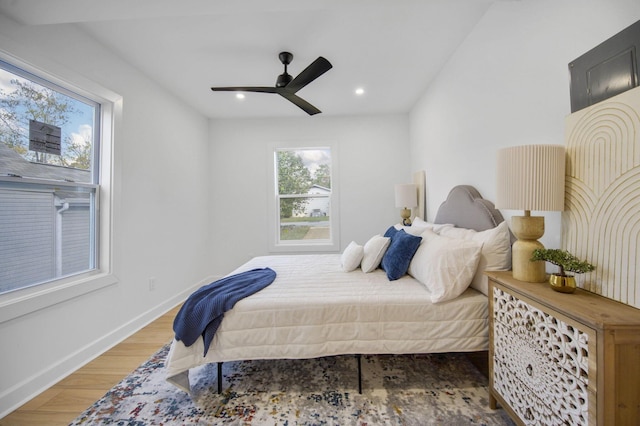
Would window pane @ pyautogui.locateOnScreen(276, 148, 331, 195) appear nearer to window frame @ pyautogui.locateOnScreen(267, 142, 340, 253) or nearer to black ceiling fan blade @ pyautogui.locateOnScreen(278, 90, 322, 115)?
window frame @ pyautogui.locateOnScreen(267, 142, 340, 253)

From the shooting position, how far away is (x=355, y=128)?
3.91 metres

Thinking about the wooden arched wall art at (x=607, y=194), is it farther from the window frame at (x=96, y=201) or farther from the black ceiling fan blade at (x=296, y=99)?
the window frame at (x=96, y=201)

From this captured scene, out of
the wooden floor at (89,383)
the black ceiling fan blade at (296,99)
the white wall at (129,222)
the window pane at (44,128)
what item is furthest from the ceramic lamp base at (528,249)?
the window pane at (44,128)

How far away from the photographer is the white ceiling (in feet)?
4.99

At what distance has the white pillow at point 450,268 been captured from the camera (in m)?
1.52

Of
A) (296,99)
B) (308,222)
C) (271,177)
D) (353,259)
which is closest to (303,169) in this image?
(271,177)

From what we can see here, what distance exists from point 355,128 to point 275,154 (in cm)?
135

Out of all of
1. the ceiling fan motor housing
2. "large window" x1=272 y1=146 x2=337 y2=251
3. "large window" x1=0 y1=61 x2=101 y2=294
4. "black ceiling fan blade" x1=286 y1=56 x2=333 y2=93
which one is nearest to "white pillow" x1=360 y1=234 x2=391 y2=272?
"black ceiling fan blade" x1=286 y1=56 x2=333 y2=93

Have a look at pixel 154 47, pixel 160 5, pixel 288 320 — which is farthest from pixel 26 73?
pixel 288 320

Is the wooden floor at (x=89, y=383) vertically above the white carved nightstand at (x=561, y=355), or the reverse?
the white carved nightstand at (x=561, y=355)

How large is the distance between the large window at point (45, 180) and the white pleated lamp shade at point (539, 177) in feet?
9.85

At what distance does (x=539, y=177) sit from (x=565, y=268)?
419mm

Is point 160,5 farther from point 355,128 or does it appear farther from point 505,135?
point 355,128

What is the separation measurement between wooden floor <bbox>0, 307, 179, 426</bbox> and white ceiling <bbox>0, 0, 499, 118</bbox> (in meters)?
2.43
